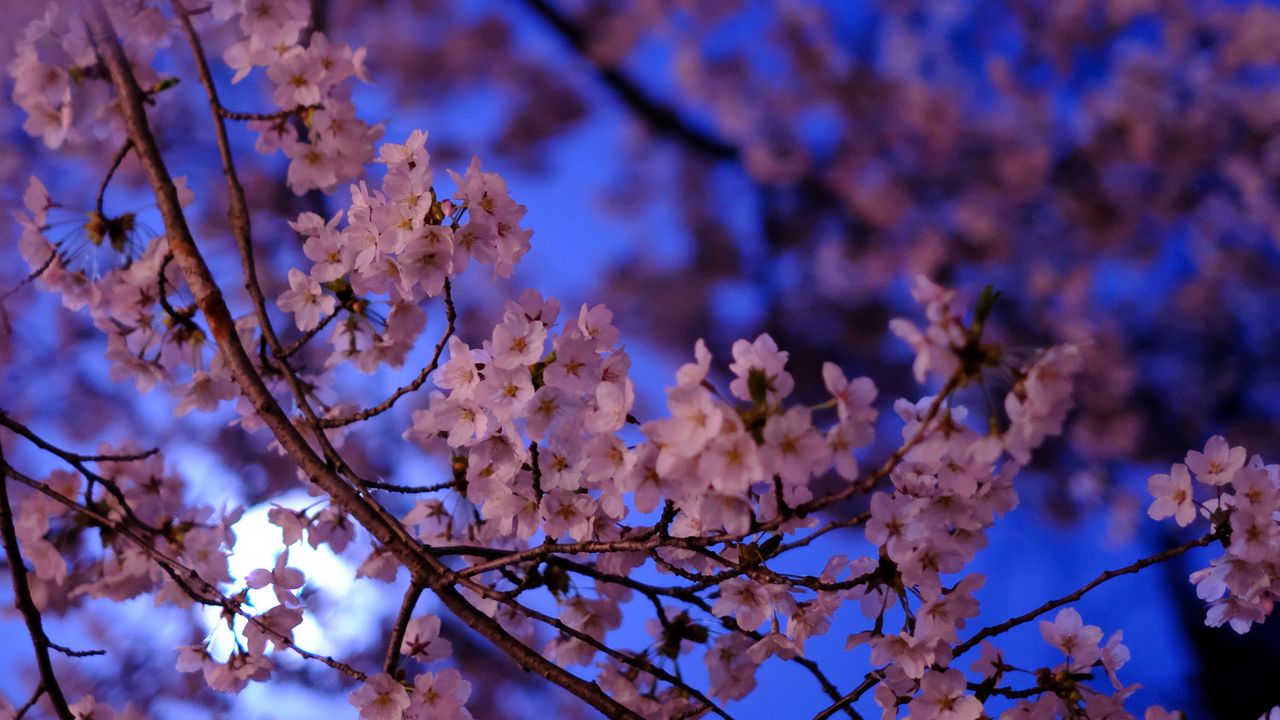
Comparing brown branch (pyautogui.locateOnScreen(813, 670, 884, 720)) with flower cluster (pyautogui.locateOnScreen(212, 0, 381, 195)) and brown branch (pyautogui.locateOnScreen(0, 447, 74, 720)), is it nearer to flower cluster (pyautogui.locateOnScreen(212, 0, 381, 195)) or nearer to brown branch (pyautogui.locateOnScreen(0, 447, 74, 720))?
brown branch (pyautogui.locateOnScreen(0, 447, 74, 720))

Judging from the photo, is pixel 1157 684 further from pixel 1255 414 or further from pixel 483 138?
pixel 483 138

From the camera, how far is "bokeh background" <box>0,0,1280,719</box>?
6.67 ft

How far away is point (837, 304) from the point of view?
2.25 metres

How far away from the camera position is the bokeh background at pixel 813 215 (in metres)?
2.03

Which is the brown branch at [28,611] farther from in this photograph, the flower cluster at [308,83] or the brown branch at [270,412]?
the flower cluster at [308,83]

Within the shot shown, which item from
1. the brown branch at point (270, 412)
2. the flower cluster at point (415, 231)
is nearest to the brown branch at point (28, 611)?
the brown branch at point (270, 412)

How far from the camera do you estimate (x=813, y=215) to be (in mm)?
2314

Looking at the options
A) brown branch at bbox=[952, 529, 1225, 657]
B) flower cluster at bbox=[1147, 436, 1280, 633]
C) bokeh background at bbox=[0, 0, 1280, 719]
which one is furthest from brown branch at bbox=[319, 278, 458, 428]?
bokeh background at bbox=[0, 0, 1280, 719]

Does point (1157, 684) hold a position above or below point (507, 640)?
above

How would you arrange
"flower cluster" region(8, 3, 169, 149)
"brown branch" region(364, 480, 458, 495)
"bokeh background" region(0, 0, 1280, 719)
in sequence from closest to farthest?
1. "brown branch" region(364, 480, 458, 495)
2. "flower cluster" region(8, 3, 169, 149)
3. "bokeh background" region(0, 0, 1280, 719)

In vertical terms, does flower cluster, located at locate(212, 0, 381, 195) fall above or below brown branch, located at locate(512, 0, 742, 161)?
below

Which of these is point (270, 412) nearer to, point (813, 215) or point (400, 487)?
point (400, 487)

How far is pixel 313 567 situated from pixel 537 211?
0.95 m

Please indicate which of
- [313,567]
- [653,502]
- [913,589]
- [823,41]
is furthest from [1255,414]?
[313,567]
